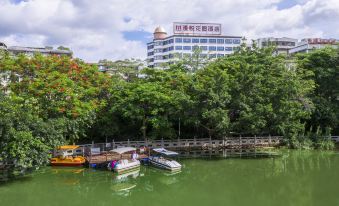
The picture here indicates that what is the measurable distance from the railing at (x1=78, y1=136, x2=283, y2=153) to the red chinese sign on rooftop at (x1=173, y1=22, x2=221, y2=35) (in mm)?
39457

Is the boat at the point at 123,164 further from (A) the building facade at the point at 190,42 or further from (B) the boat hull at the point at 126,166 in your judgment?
(A) the building facade at the point at 190,42

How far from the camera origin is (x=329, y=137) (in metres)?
30.3

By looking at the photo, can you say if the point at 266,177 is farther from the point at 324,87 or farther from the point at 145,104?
the point at 324,87

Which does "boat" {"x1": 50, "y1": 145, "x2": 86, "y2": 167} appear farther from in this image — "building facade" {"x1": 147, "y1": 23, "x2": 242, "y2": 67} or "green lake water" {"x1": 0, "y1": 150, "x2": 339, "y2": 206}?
"building facade" {"x1": 147, "y1": 23, "x2": 242, "y2": 67}

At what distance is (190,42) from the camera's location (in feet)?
228

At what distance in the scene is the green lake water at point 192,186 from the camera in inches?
618

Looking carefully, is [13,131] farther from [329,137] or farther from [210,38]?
[210,38]

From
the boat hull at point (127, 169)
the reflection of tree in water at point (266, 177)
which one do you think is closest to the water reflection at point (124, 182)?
the boat hull at point (127, 169)

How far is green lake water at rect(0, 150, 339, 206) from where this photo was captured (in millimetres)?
15703

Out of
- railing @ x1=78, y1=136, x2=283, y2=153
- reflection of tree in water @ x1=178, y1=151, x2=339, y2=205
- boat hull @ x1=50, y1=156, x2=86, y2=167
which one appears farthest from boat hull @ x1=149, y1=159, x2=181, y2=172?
boat hull @ x1=50, y1=156, x2=86, y2=167

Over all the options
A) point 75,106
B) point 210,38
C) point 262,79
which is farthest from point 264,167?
point 210,38

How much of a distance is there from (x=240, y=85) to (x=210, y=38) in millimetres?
44281

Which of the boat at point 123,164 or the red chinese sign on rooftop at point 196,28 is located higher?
the red chinese sign on rooftop at point 196,28

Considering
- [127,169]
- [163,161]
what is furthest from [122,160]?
[163,161]
